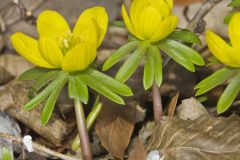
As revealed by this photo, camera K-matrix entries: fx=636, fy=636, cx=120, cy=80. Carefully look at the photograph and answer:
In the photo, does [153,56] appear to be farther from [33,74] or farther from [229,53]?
[33,74]

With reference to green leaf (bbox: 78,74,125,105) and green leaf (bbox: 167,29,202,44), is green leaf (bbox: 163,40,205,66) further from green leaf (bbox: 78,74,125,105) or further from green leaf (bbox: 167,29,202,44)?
green leaf (bbox: 78,74,125,105)

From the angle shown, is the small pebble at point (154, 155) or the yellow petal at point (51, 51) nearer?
the yellow petal at point (51, 51)

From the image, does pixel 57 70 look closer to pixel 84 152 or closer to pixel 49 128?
pixel 84 152

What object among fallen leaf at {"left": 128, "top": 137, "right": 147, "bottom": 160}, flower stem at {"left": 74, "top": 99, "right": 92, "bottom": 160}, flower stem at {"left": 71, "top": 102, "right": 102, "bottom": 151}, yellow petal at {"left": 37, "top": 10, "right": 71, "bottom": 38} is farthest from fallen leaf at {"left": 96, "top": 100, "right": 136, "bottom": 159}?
yellow petal at {"left": 37, "top": 10, "right": 71, "bottom": 38}

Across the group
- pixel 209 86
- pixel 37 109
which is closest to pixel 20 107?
pixel 37 109

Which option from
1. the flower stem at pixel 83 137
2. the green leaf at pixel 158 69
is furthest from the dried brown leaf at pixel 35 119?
the green leaf at pixel 158 69

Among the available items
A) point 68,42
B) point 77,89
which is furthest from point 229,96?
point 68,42

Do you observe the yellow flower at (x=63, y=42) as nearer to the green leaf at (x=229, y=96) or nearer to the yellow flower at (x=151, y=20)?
the yellow flower at (x=151, y=20)
